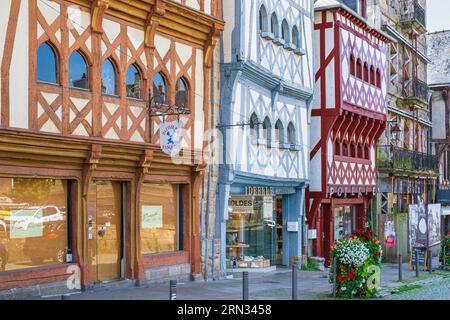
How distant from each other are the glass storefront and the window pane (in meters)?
3.20

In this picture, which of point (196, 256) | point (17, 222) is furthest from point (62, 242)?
point (196, 256)

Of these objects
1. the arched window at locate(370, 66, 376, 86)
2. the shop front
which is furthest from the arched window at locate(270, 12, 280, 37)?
the arched window at locate(370, 66, 376, 86)

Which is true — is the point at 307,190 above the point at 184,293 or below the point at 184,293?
above

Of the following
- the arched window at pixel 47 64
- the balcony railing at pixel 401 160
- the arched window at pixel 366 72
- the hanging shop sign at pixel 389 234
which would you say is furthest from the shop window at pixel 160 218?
the balcony railing at pixel 401 160

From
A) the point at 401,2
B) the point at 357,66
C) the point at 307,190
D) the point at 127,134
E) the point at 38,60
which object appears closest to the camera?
the point at 38,60

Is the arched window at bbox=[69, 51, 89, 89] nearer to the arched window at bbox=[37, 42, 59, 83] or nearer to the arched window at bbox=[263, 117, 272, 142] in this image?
the arched window at bbox=[37, 42, 59, 83]

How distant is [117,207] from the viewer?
61.6ft

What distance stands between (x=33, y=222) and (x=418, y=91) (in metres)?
27.1

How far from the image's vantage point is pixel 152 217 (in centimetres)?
1984

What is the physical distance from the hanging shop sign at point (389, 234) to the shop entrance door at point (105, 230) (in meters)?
16.5

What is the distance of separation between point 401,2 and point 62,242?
26.3 metres

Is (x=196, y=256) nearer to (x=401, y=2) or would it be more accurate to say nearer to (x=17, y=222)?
(x=17, y=222)

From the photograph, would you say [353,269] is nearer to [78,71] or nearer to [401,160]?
[78,71]

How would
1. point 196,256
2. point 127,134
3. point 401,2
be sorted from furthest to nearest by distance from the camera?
point 401,2, point 196,256, point 127,134
